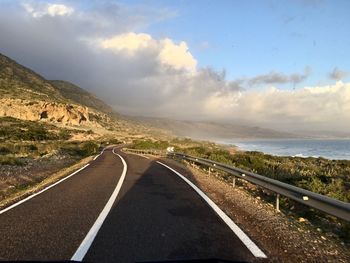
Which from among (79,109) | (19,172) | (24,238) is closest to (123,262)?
(24,238)

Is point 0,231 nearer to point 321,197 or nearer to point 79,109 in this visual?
point 321,197

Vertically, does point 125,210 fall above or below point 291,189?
below

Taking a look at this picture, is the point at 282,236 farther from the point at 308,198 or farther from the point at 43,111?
the point at 43,111

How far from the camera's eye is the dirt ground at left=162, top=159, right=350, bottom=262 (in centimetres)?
624

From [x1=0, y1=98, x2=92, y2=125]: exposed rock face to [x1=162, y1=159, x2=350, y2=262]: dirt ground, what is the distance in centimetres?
11433

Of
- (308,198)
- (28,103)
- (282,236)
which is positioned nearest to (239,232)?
(282,236)

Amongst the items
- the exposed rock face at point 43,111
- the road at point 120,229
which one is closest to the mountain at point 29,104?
the exposed rock face at point 43,111

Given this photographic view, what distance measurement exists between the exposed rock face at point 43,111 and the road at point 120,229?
366 ft

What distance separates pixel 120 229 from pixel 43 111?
130112mm

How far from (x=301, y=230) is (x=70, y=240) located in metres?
4.41

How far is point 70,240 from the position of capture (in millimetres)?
6914

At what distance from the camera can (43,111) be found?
131250mm

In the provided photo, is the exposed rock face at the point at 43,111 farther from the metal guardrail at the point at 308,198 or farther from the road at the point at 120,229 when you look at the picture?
the metal guardrail at the point at 308,198

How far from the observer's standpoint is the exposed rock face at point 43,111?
117m
